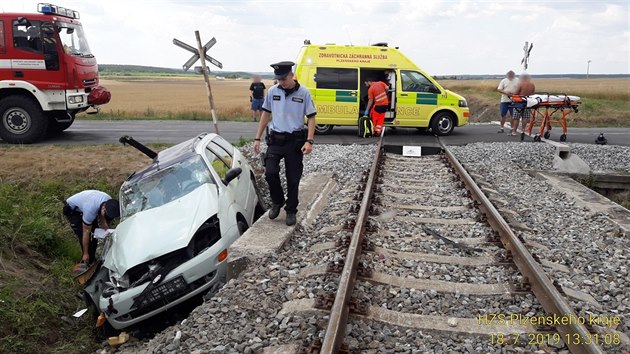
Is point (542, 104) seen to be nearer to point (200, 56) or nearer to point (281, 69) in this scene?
point (200, 56)

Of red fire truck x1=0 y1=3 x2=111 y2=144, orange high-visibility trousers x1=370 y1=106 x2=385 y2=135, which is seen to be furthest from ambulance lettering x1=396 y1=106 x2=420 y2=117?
red fire truck x1=0 y1=3 x2=111 y2=144

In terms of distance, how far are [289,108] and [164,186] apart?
1.80 meters

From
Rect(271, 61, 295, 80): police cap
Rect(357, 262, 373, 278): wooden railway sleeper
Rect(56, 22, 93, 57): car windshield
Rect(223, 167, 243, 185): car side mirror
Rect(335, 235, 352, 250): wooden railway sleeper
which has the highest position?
Rect(56, 22, 93, 57): car windshield

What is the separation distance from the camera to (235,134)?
1631 cm

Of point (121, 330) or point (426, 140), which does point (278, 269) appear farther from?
point (426, 140)

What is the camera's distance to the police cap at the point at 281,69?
5.65m

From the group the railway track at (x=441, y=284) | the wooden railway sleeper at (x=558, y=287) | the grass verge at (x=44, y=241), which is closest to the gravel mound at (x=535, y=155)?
the railway track at (x=441, y=284)

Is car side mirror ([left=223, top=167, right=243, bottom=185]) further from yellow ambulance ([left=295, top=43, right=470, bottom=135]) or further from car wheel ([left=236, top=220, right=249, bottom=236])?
yellow ambulance ([left=295, top=43, right=470, bottom=135])

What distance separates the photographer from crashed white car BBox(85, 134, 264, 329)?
5.10 meters

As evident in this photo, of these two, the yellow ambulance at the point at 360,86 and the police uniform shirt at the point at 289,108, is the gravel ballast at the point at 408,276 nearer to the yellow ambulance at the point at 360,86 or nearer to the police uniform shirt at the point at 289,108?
the police uniform shirt at the point at 289,108

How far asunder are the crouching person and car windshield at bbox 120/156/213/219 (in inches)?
7.4

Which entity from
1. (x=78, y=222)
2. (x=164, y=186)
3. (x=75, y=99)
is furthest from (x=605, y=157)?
(x=75, y=99)

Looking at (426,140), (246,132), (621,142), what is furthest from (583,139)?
(246,132)

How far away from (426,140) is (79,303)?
10.0 m
